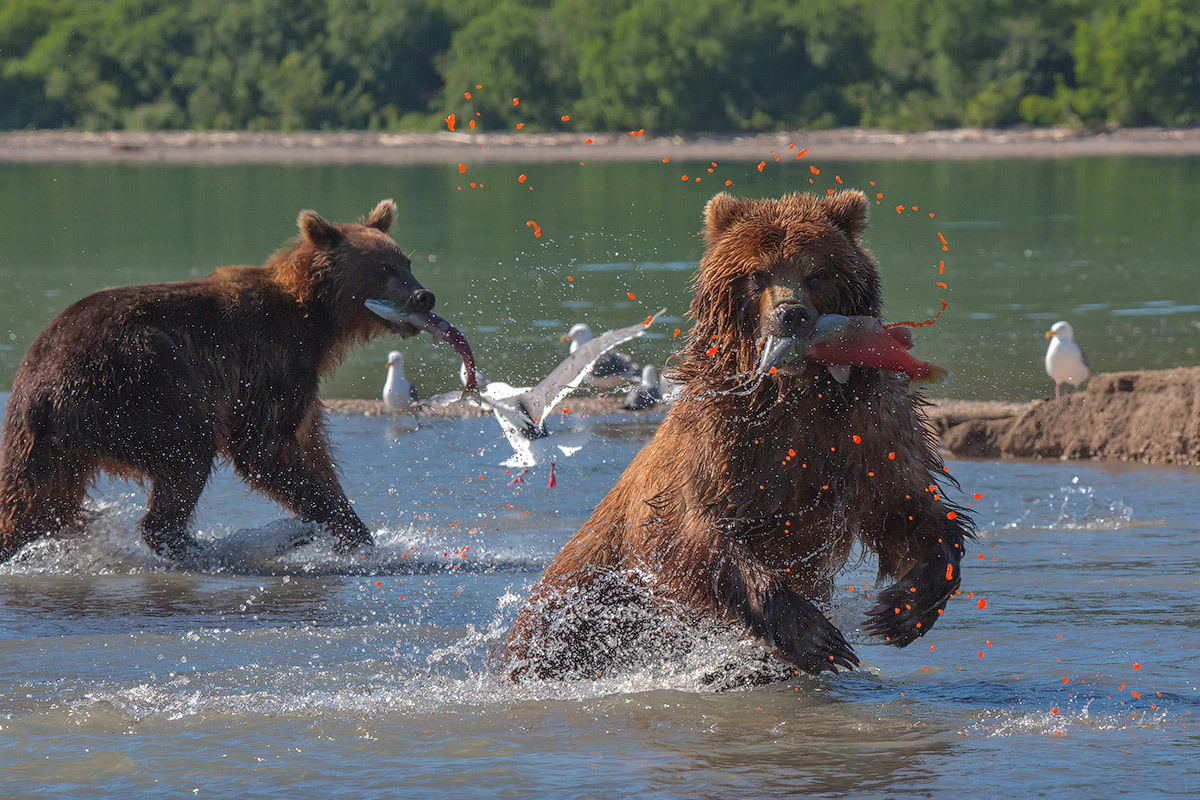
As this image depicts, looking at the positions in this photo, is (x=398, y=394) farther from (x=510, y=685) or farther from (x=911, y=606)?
(x=911, y=606)

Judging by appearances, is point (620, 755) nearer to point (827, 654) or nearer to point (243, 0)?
point (827, 654)

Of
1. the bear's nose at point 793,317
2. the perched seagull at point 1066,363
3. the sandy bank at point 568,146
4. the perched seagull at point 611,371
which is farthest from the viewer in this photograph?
the sandy bank at point 568,146

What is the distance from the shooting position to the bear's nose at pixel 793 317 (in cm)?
500

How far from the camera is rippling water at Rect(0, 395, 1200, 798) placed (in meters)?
5.11

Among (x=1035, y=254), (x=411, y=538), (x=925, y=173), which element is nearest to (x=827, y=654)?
(x=411, y=538)

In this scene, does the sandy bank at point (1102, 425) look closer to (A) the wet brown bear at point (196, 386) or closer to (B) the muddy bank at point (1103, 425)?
(B) the muddy bank at point (1103, 425)

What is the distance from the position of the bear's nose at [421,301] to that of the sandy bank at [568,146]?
183 feet

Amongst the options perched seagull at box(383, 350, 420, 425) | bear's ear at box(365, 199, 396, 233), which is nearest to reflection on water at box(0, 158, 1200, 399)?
perched seagull at box(383, 350, 420, 425)

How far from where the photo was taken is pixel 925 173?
174ft

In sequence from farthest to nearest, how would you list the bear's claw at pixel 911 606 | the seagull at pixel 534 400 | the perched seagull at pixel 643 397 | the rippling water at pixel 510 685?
the perched seagull at pixel 643 397 < the seagull at pixel 534 400 < the bear's claw at pixel 911 606 < the rippling water at pixel 510 685

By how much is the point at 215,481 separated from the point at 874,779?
6.49 metres

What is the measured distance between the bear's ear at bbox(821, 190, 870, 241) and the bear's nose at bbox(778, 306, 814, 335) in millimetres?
509

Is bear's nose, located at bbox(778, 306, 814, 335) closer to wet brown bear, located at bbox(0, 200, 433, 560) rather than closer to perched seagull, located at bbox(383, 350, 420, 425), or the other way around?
wet brown bear, located at bbox(0, 200, 433, 560)

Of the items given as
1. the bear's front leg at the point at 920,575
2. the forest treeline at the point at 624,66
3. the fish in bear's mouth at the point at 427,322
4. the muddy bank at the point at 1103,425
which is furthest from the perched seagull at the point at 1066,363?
the forest treeline at the point at 624,66
